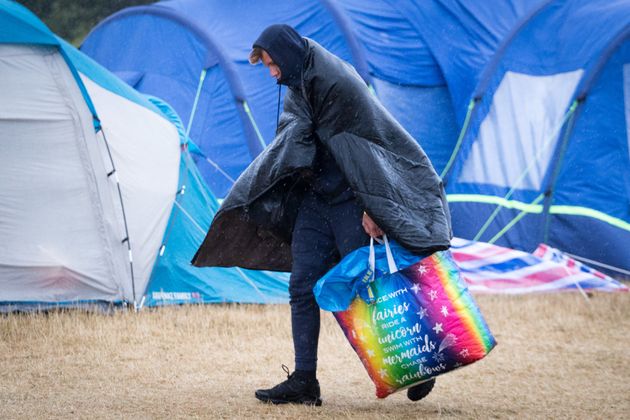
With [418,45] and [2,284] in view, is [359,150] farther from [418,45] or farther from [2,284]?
[418,45]

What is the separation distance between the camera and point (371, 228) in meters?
4.21

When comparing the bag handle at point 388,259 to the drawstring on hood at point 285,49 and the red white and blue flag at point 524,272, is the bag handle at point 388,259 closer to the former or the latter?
the drawstring on hood at point 285,49

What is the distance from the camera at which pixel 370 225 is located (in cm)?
422

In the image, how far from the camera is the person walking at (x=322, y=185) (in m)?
4.17

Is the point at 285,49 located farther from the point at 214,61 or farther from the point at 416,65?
the point at 416,65

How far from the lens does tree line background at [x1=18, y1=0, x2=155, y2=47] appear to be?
19.7 m

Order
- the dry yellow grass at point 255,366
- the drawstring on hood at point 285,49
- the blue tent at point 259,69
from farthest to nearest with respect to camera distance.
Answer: the blue tent at point 259,69 < the dry yellow grass at point 255,366 < the drawstring on hood at point 285,49

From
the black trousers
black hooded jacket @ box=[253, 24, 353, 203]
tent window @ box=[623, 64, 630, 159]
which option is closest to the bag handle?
the black trousers

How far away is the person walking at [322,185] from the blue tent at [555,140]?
4.59 metres

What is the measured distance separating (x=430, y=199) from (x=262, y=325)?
2689 mm

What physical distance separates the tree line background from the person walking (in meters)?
16.1

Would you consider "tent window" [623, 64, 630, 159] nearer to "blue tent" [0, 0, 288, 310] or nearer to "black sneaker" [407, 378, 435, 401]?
"blue tent" [0, 0, 288, 310]

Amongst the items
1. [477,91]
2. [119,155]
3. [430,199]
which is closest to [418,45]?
[477,91]

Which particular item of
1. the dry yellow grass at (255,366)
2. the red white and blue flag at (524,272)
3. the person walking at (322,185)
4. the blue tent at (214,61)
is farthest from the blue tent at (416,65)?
the person walking at (322,185)
